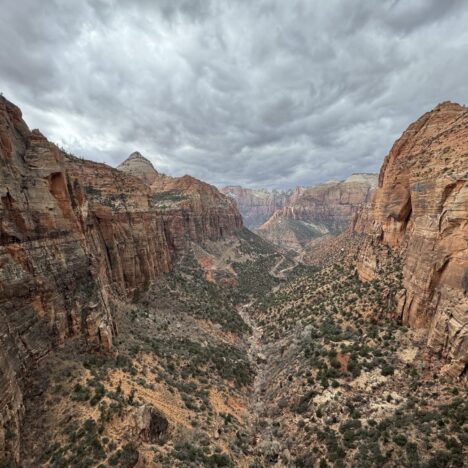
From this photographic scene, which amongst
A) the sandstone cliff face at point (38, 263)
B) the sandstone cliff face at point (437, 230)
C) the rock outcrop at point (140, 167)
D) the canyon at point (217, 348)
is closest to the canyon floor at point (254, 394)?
the canyon at point (217, 348)

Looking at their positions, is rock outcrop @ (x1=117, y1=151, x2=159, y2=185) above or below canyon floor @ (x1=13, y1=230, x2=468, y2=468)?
above

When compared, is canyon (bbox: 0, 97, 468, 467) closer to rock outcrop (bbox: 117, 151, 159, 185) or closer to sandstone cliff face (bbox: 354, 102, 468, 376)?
sandstone cliff face (bbox: 354, 102, 468, 376)

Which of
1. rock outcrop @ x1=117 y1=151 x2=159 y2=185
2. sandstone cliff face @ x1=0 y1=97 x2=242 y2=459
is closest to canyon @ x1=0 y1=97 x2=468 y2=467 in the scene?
Result: sandstone cliff face @ x1=0 y1=97 x2=242 y2=459

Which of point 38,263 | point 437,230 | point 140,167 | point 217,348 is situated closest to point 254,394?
point 217,348

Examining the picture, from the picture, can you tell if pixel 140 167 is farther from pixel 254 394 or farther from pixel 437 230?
pixel 437 230

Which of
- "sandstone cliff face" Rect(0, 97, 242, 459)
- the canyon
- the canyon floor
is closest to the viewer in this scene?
the canyon floor

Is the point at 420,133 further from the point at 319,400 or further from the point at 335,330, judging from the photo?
the point at 319,400
